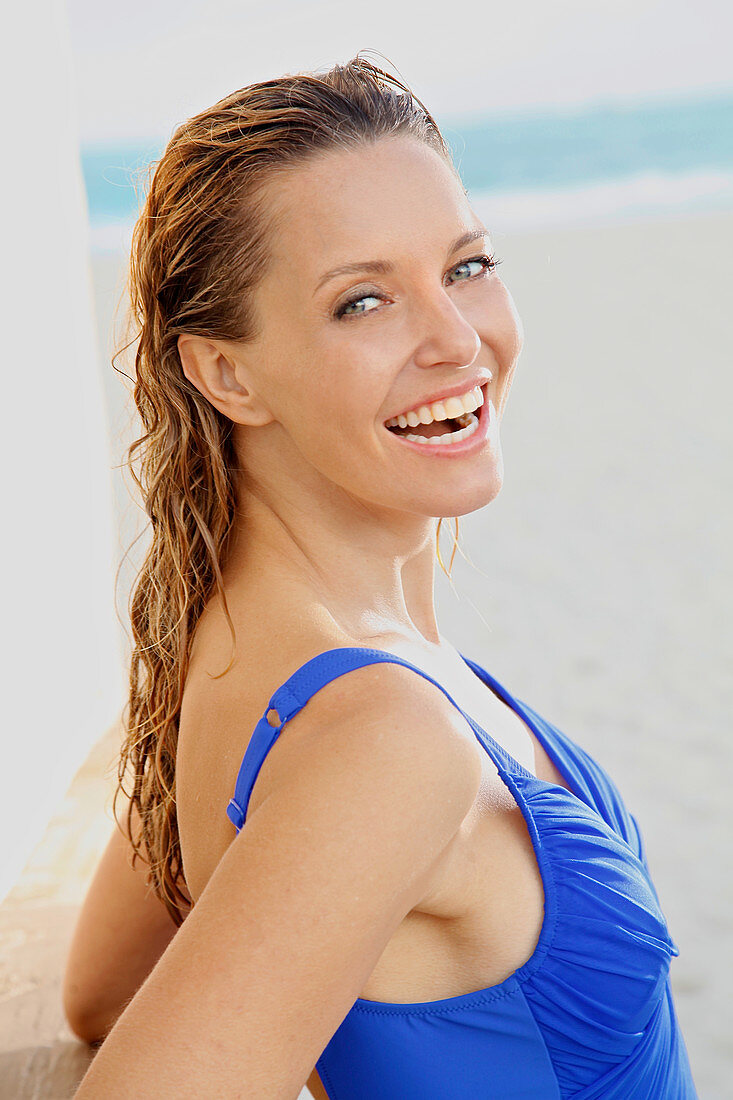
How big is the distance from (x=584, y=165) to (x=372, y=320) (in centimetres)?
2098

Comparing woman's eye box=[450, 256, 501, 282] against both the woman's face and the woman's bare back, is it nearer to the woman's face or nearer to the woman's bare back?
the woman's face

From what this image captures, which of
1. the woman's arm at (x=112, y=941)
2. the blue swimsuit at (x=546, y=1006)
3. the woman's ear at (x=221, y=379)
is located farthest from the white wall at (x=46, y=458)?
the blue swimsuit at (x=546, y=1006)

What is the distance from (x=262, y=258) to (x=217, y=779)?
63cm

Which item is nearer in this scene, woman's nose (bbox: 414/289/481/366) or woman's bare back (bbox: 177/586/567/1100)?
woman's bare back (bbox: 177/586/567/1100)

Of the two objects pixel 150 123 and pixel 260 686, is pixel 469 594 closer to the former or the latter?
pixel 260 686

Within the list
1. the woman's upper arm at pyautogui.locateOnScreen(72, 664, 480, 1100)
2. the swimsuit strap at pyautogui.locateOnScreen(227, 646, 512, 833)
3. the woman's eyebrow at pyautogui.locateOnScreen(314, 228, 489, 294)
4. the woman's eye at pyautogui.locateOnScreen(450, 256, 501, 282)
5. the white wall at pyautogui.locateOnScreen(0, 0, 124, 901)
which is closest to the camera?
the woman's upper arm at pyautogui.locateOnScreen(72, 664, 480, 1100)

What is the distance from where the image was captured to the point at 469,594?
5.66 m

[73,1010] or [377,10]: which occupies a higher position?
[377,10]

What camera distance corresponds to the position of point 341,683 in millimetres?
1132

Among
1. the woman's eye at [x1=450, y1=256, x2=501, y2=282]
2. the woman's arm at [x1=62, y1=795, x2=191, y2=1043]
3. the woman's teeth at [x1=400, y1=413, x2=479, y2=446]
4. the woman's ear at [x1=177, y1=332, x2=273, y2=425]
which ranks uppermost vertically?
the woman's eye at [x1=450, y1=256, x2=501, y2=282]

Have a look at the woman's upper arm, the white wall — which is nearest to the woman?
the woman's upper arm

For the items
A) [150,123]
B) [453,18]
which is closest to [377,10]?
[453,18]

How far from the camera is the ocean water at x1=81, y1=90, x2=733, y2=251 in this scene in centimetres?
1728

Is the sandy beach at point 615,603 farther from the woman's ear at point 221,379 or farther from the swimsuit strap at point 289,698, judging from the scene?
the swimsuit strap at point 289,698
